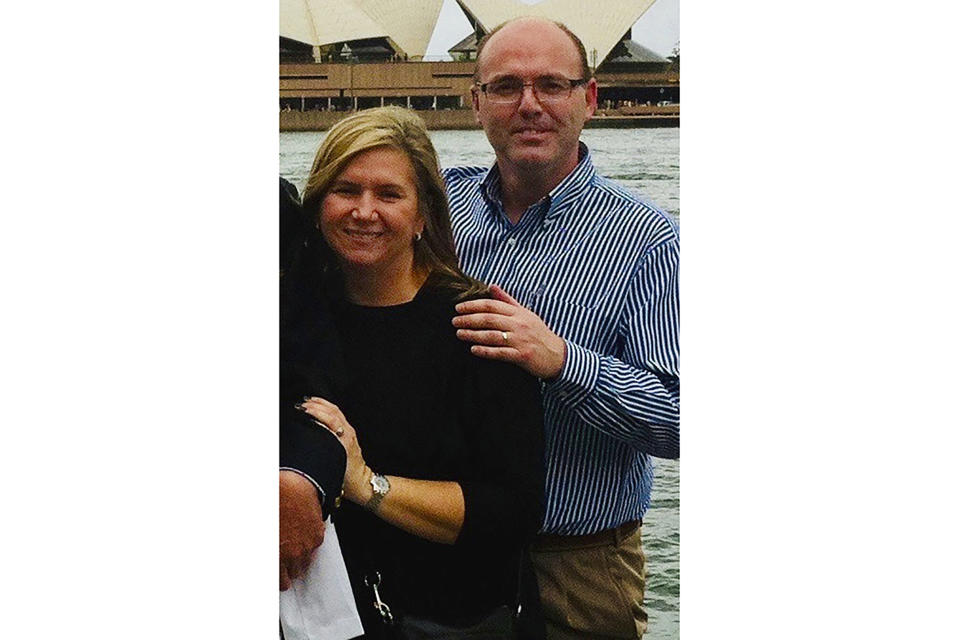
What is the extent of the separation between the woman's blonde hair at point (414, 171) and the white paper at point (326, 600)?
761 mm

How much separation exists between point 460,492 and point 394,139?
0.98m

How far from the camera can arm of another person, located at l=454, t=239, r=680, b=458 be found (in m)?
3.93

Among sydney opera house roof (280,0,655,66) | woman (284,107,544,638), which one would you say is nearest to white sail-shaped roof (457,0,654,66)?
sydney opera house roof (280,0,655,66)

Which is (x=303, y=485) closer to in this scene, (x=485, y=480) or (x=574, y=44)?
(x=485, y=480)

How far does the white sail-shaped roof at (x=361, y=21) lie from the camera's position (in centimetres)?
404

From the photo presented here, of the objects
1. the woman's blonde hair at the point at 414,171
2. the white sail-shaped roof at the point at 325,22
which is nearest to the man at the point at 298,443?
the woman's blonde hair at the point at 414,171

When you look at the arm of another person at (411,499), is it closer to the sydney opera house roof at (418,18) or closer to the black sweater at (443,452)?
the black sweater at (443,452)

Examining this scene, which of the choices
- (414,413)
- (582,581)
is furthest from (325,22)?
(582,581)

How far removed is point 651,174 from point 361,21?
91cm

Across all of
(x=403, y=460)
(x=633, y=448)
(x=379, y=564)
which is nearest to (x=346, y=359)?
(x=403, y=460)

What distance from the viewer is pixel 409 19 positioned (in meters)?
4.06

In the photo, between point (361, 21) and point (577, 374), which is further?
point (361, 21)

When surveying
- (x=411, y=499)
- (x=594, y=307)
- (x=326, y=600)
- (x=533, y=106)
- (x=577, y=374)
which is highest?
(x=533, y=106)

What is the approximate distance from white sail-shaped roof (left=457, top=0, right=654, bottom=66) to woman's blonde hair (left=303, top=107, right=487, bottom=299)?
344 millimetres
